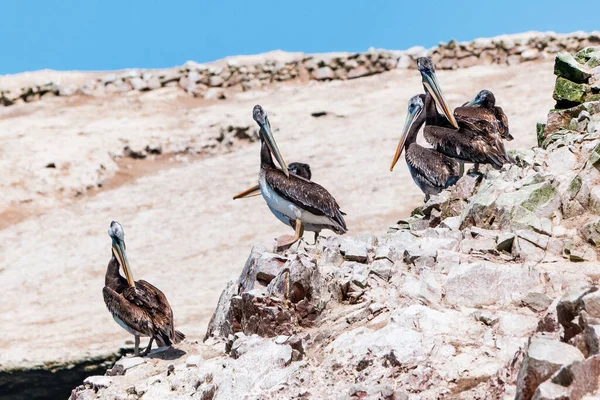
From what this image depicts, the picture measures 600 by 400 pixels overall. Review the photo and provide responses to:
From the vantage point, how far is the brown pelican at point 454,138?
37.9 ft

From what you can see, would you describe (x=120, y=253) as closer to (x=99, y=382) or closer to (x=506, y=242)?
(x=99, y=382)

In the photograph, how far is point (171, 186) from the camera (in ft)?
→ 85.9

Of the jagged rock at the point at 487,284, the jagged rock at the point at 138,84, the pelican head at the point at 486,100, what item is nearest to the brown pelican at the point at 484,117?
the pelican head at the point at 486,100

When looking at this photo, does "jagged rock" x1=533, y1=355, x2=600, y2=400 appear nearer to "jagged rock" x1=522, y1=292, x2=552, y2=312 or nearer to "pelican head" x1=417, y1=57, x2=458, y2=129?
"jagged rock" x1=522, y1=292, x2=552, y2=312

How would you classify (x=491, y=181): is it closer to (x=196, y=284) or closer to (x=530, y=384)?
(x=530, y=384)

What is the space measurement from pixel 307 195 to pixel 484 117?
3324 millimetres

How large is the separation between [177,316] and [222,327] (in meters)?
7.72

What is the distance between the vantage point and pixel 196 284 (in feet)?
62.1

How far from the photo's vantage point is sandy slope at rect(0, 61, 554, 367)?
18.7 metres

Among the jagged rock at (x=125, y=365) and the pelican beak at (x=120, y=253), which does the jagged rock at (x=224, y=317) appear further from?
the pelican beak at (x=120, y=253)

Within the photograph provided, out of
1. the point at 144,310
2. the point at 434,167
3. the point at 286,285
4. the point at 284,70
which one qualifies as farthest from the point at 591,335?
the point at 284,70

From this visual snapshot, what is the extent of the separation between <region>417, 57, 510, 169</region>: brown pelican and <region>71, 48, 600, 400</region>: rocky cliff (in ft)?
3.20

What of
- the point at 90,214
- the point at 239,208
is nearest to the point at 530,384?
the point at 239,208

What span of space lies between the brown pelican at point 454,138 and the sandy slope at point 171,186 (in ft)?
19.1
